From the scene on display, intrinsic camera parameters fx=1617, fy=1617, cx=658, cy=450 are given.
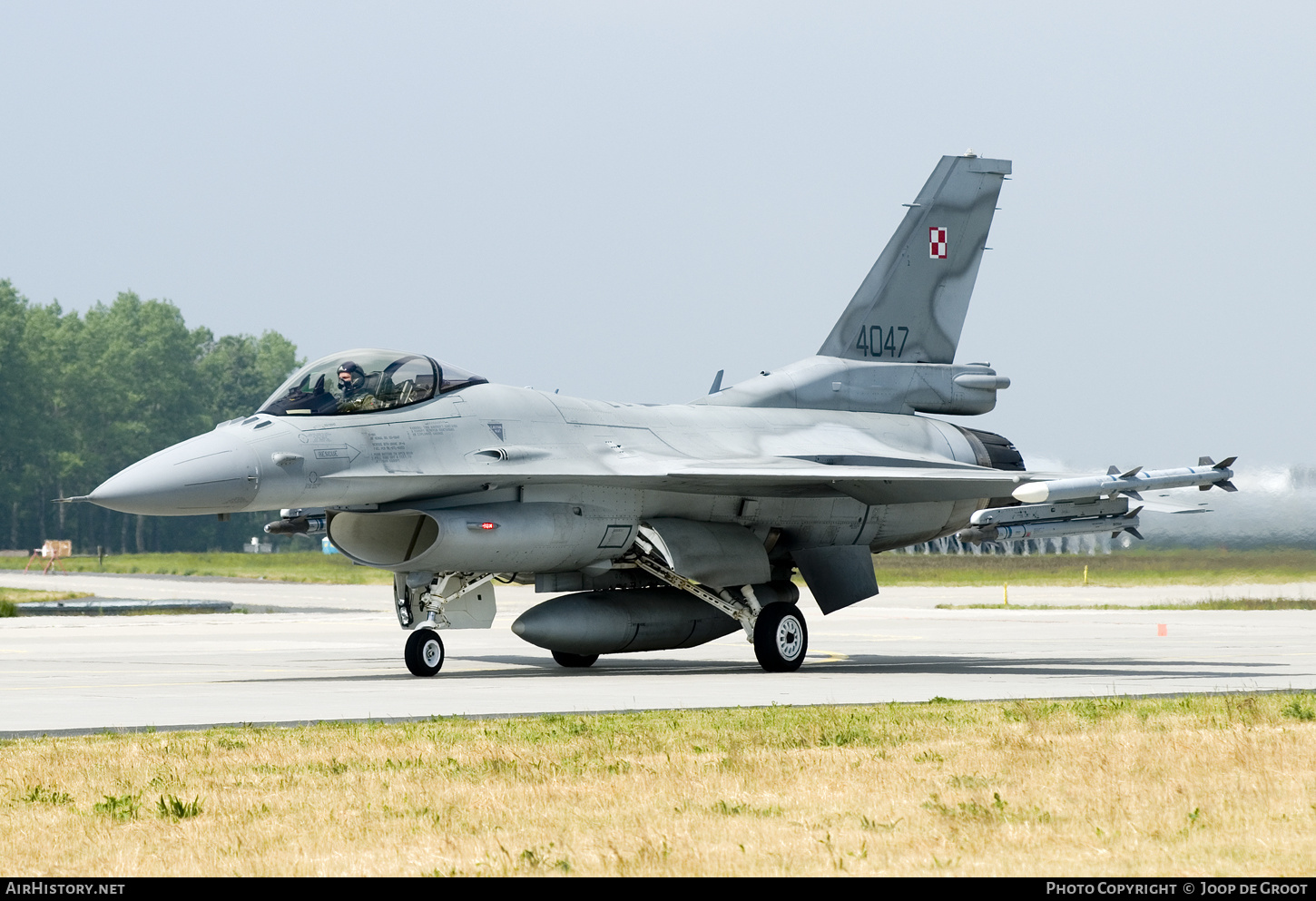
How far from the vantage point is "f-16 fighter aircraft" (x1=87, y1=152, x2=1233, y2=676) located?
14.3 m

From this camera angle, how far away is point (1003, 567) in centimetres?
4328

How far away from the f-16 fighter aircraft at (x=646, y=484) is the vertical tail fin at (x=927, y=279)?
1.2 inches

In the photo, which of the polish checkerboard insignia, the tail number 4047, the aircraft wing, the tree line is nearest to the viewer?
the aircraft wing

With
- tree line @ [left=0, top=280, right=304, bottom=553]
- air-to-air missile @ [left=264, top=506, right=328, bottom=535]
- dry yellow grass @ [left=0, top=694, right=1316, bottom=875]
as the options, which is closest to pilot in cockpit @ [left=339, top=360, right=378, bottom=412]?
air-to-air missile @ [left=264, top=506, right=328, bottom=535]

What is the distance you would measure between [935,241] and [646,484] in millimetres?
6103

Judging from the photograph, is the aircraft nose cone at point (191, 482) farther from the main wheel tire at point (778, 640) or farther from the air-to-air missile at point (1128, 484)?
the air-to-air missile at point (1128, 484)

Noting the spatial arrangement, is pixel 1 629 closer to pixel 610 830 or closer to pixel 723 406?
pixel 723 406

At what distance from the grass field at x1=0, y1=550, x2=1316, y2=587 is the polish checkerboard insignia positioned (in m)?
14.5

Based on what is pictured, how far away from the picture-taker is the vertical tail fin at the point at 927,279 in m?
19.5

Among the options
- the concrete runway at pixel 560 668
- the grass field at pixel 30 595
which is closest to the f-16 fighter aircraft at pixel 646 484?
the concrete runway at pixel 560 668

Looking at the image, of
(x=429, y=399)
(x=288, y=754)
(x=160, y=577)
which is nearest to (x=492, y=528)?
(x=429, y=399)

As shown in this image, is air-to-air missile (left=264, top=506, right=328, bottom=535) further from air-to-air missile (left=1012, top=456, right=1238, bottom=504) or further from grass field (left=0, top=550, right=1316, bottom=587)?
grass field (left=0, top=550, right=1316, bottom=587)

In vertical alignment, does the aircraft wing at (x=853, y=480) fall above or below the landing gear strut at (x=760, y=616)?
above

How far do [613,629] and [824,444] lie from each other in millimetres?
3466
